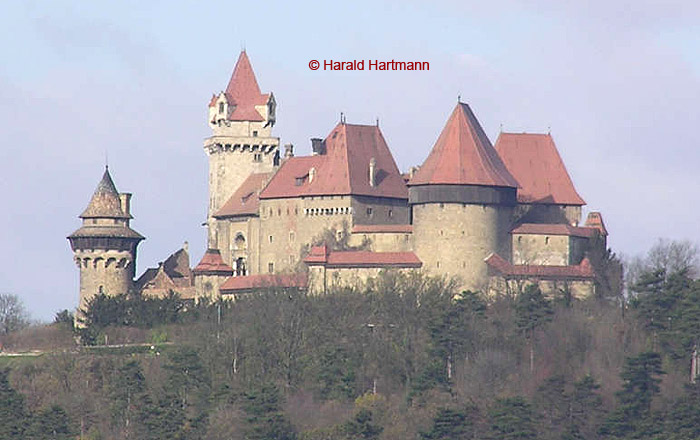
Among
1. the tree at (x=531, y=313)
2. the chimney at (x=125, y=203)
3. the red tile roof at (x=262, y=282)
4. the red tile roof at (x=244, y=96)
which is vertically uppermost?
the red tile roof at (x=244, y=96)

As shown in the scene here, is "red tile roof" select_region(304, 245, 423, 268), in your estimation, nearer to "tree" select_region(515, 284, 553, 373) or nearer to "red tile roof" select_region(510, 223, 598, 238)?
"red tile roof" select_region(510, 223, 598, 238)

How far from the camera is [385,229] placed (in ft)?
378

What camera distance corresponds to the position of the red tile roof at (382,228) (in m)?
115

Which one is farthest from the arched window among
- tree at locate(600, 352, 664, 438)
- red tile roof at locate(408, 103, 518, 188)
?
tree at locate(600, 352, 664, 438)

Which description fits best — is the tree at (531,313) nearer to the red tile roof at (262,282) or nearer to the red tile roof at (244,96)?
the red tile roof at (262,282)

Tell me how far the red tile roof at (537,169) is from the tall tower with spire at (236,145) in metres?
9.65

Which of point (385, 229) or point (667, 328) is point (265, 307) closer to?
point (385, 229)

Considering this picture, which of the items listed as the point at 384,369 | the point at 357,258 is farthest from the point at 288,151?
the point at 384,369

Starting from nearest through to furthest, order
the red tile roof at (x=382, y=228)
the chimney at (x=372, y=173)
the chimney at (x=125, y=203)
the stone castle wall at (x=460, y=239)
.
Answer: the stone castle wall at (x=460, y=239) < the red tile roof at (x=382, y=228) < the chimney at (x=372, y=173) < the chimney at (x=125, y=203)

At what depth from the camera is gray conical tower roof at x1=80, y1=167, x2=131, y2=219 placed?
122000 mm

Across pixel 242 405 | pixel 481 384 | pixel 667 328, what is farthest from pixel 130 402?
pixel 667 328

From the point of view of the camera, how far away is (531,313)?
10981 centimetres

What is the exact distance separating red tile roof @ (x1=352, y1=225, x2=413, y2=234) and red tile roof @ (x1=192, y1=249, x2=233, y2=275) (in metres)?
6.09

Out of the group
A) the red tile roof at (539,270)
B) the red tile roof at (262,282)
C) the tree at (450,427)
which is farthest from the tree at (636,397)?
the red tile roof at (262,282)
